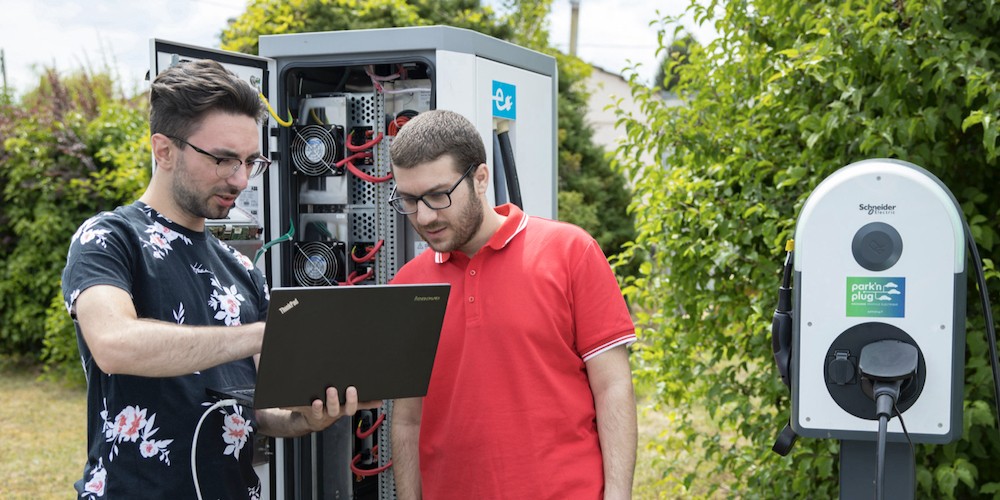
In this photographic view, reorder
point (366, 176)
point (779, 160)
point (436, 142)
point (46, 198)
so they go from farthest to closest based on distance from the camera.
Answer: point (46, 198)
point (779, 160)
point (366, 176)
point (436, 142)

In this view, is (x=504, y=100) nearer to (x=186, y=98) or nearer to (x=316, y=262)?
(x=316, y=262)

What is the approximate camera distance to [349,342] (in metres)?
1.76

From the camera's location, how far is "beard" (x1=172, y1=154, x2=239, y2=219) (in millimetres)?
1895

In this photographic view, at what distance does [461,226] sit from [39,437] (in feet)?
18.2

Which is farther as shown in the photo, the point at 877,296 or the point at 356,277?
the point at 356,277

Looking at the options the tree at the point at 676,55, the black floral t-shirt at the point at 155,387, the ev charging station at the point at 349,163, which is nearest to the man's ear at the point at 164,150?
the black floral t-shirt at the point at 155,387

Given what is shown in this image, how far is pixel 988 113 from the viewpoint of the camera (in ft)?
8.50

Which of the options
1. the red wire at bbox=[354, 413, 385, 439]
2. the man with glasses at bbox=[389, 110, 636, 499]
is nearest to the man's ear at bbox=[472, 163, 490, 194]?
the man with glasses at bbox=[389, 110, 636, 499]

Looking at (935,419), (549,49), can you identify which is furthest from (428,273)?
(549,49)

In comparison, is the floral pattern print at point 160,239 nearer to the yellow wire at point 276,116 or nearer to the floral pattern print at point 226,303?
the floral pattern print at point 226,303

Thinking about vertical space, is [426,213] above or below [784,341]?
above

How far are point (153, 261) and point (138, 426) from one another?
12.9 inches

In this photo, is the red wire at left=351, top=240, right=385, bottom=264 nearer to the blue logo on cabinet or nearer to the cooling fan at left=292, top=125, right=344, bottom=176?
the cooling fan at left=292, top=125, right=344, bottom=176

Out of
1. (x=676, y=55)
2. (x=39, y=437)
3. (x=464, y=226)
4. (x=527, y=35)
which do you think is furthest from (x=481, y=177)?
(x=527, y=35)
